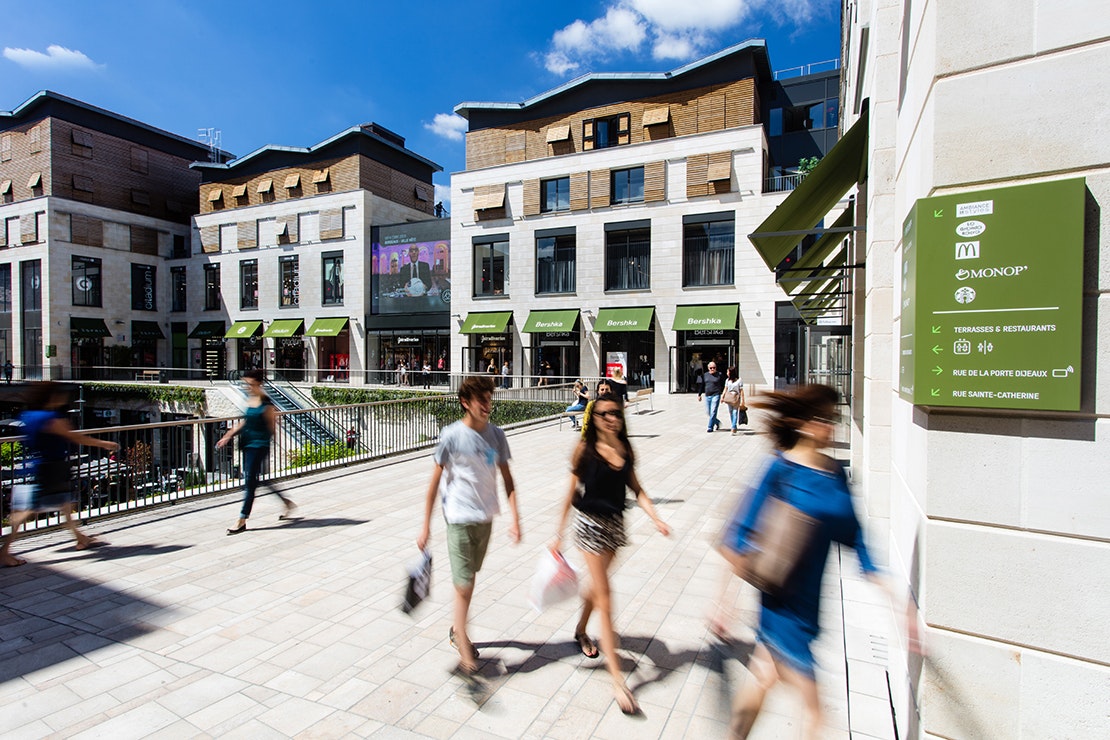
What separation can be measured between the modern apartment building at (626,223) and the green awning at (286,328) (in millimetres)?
12297

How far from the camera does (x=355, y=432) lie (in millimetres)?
11156

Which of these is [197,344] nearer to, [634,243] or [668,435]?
[634,243]

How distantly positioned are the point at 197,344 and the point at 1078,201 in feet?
163

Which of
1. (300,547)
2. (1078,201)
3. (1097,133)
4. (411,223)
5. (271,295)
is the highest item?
(411,223)

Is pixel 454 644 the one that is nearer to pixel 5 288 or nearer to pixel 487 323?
pixel 487 323

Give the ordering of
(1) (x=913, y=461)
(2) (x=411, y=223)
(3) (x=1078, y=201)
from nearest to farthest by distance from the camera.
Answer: (3) (x=1078, y=201), (1) (x=913, y=461), (2) (x=411, y=223)

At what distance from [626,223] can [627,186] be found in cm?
200

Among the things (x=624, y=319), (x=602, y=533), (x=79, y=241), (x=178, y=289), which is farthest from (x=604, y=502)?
(x=79, y=241)

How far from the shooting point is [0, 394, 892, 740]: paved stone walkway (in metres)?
3.12

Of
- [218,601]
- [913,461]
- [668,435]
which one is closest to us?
[913,461]

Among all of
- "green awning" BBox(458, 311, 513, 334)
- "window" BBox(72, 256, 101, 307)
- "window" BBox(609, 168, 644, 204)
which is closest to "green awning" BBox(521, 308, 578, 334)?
"green awning" BBox(458, 311, 513, 334)

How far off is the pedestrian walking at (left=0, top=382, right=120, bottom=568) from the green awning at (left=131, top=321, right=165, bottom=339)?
45549 millimetres

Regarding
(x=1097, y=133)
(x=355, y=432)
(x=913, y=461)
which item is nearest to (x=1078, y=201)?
(x=1097, y=133)

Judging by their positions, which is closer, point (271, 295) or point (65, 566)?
point (65, 566)
